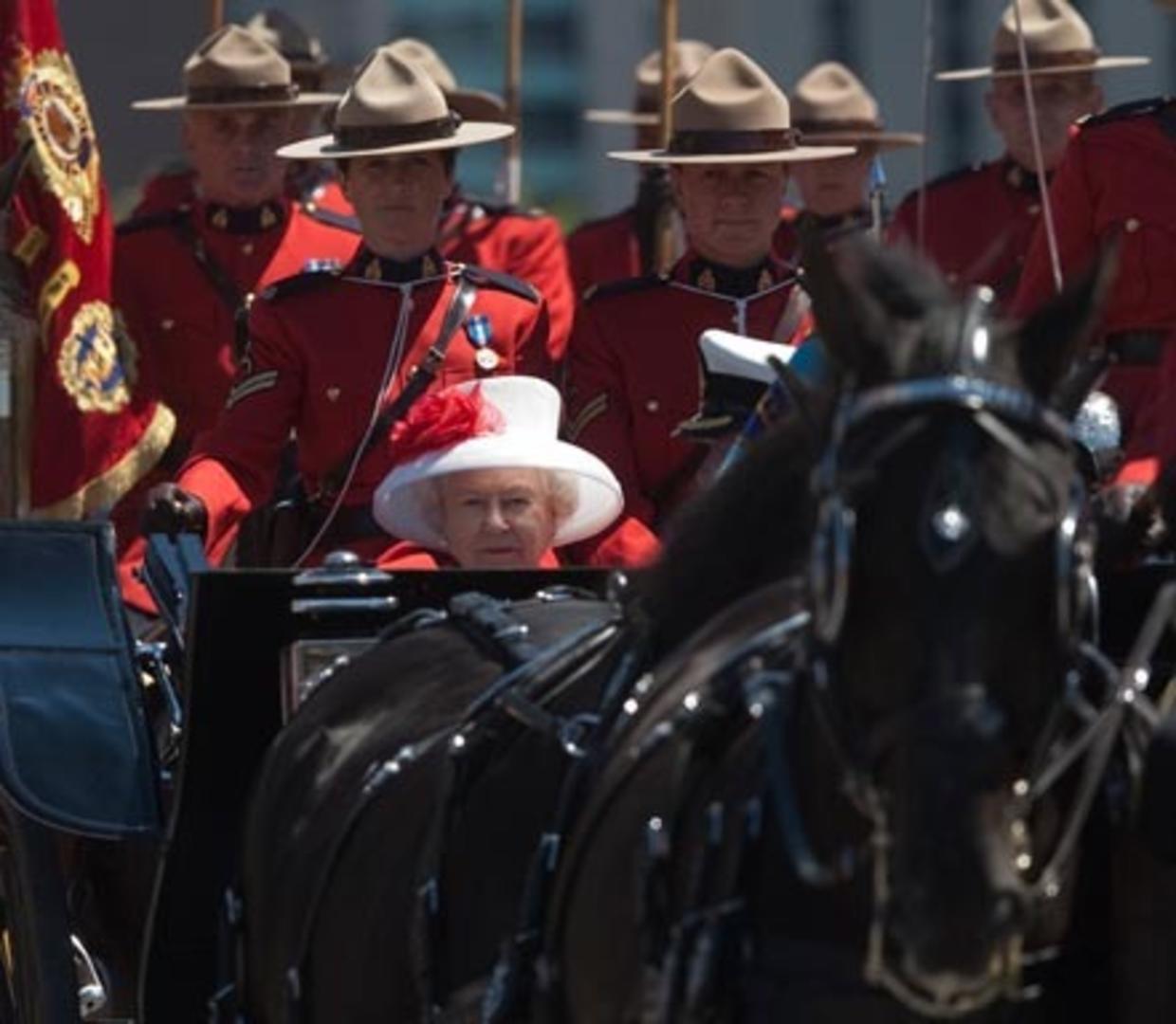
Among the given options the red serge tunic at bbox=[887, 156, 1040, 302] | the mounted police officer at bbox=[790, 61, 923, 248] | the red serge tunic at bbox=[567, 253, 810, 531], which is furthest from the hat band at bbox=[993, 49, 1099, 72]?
the red serge tunic at bbox=[567, 253, 810, 531]

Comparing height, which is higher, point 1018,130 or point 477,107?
point 1018,130

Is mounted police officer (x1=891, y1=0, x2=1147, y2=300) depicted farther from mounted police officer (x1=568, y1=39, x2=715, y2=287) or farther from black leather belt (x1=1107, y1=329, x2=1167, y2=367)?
black leather belt (x1=1107, y1=329, x2=1167, y2=367)

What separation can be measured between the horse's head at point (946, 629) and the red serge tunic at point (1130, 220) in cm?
230

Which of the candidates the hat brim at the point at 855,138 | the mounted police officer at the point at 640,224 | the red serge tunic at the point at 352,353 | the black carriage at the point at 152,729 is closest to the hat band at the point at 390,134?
the red serge tunic at the point at 352,353

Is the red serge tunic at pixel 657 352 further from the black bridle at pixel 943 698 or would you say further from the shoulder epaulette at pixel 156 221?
the black bridle at pixel 943 698

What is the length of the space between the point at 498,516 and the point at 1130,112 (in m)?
1.13

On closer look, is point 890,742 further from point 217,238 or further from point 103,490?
point 217,238

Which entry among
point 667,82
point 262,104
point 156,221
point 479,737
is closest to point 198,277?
point 156,221

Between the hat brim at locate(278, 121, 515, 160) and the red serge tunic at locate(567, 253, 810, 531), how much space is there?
0.37 metres

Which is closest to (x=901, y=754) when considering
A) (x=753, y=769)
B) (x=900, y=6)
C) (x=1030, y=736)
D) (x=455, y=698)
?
(x=1030, y=736)

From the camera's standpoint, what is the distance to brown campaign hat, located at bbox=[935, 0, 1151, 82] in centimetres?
1028

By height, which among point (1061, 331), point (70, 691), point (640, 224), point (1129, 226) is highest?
point (1061, 331)

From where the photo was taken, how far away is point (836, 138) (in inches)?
468

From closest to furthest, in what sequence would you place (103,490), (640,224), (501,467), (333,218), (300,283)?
(501,467) < (300,283) < (103,490) < (333,218) < (640,224)
